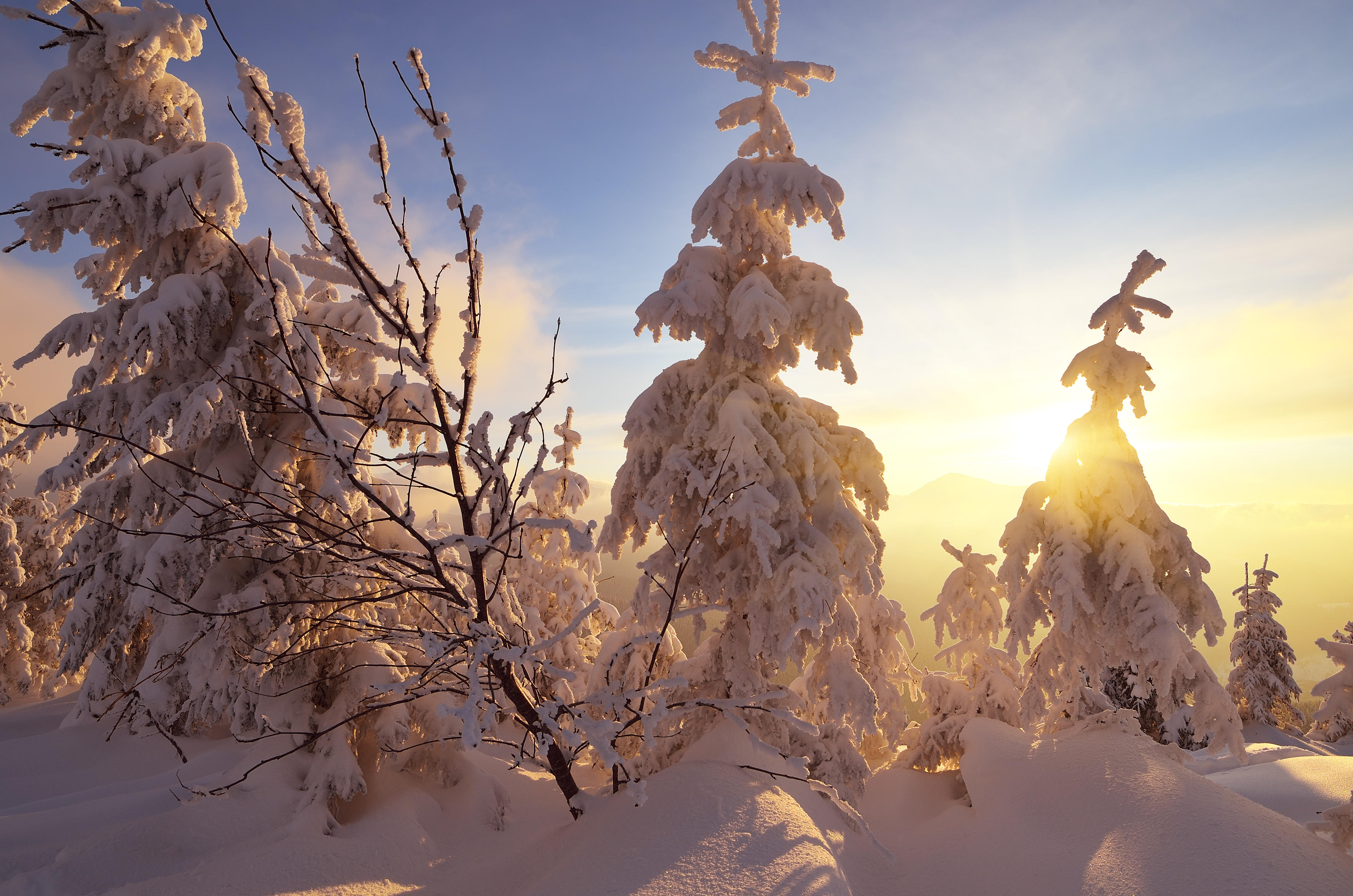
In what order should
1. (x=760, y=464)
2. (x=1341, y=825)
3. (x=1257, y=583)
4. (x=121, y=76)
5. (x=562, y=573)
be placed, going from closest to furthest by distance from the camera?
(x=1341, y=825) → (x=760, y=464) → (x=121, y=76) → (x=562, y=573) → (x=1257, y=583)

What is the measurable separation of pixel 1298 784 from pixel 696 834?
368 inches

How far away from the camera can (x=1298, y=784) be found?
8.23 metres

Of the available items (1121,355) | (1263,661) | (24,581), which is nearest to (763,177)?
(1121,355)

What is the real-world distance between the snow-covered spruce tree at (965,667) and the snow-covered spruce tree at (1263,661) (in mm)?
21267

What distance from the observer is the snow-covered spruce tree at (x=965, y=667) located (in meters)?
10.3

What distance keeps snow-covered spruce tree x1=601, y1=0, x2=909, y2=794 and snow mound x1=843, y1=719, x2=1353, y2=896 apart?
59.3 inches

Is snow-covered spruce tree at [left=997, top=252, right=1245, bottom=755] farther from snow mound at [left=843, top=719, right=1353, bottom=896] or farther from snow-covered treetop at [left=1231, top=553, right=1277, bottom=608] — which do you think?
snow-covered treetop at [left=1231, top=553, right=1277, bottom=608]

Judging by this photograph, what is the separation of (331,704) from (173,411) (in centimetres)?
439

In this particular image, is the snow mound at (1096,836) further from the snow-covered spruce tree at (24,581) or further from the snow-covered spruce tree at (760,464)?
the snow-covered spruce tree at (24,581)

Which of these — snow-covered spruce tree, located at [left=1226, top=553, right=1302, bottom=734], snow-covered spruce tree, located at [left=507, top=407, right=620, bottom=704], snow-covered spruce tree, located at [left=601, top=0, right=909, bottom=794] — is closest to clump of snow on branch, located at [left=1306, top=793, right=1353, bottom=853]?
snow-covered spruce tree, located at [left=601, top=0, right=909, bottom=794]

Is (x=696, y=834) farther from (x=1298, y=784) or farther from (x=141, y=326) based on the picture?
(x=1298, y=784)

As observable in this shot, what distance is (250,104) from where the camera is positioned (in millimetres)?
4680

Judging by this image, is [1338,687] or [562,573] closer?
[1338,687]

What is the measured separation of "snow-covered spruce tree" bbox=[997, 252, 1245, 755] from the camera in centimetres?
850
